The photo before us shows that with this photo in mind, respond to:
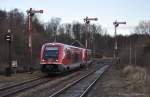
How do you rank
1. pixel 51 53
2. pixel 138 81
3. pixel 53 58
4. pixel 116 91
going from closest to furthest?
pixel 116 91
pixel 138 81
pixel 53 58
pixel 51 53

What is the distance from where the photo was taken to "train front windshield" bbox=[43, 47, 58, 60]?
1465 inches

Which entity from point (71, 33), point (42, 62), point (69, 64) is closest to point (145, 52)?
point (69, 64)

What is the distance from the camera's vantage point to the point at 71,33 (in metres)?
153

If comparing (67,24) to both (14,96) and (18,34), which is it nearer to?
(18,34)

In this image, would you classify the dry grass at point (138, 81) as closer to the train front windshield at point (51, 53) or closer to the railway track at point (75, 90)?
the railway track at point (75, 90)

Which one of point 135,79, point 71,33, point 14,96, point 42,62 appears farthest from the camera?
point 71,33

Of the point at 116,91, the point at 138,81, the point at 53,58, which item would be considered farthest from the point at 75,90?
the point at 53,58

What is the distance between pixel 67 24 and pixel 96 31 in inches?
503

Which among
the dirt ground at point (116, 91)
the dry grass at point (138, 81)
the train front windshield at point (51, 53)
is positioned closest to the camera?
the dirt ground at point (116, 91)

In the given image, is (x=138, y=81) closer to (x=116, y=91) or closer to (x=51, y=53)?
(x=116, y=91)

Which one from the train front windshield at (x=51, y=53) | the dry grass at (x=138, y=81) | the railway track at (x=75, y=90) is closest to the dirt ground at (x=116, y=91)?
the dry grass at (x=138, y=81)

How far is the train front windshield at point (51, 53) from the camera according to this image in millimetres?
37209

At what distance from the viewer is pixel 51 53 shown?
37.3 meters

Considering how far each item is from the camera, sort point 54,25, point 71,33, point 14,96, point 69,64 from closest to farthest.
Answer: point 14,96 → point 69,64 → point 54,25 → point 71,33
